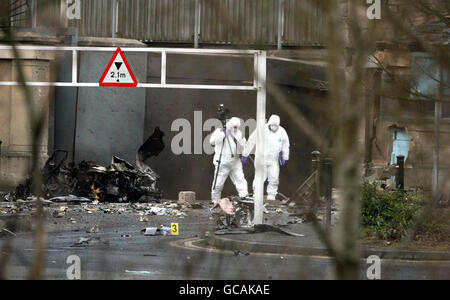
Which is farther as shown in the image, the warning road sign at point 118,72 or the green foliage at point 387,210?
the warning road sign at point 118,72

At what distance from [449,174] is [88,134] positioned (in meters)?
17.9

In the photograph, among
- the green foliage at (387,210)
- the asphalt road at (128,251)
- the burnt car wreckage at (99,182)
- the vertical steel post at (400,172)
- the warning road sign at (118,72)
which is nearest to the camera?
the asphalt road at (128,251)

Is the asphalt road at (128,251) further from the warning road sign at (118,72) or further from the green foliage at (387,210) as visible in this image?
the warning road sign at (118,72)

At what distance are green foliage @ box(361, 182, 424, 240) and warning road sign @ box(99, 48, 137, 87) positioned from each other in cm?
370

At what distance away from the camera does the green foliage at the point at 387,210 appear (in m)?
10.2

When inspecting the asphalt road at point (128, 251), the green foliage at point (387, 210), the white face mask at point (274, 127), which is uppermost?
the white face mask at point (274, 127)

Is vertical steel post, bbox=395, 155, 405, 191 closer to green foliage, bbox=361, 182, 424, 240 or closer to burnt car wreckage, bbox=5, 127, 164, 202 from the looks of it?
green foliage, bbox=361, 182, 424, 240

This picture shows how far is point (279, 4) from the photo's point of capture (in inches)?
92.0

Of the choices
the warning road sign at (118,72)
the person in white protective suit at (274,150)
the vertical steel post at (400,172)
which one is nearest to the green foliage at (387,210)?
the warning road sign at (118,72)

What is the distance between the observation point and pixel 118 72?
11.9 m

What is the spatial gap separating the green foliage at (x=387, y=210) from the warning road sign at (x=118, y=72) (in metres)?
3.70

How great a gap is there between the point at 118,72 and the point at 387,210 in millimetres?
4280

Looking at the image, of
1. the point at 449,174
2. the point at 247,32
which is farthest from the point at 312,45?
the point at 449,174

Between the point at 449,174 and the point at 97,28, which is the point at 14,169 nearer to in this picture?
the point at 97,28
